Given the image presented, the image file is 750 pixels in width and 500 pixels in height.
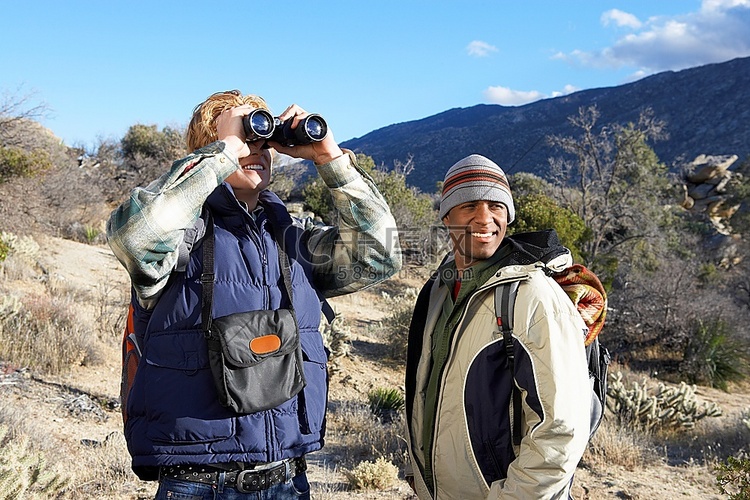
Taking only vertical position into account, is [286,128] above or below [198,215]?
above

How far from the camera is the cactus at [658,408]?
19.9 feet

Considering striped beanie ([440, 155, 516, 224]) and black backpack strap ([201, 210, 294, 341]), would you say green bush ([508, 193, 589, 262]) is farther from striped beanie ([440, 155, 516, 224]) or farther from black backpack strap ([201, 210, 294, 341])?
black backpack strap ([201, 210, 294, 341])

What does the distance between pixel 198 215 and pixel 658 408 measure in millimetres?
6117

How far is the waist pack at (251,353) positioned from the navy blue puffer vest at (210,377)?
27 mm

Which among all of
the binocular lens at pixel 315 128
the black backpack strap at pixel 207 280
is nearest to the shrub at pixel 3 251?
the black backpack strap at pixel 207 280

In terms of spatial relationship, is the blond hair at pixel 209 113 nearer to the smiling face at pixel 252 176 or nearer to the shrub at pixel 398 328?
the smiling face at pixel 252 176

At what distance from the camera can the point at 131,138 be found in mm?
22344

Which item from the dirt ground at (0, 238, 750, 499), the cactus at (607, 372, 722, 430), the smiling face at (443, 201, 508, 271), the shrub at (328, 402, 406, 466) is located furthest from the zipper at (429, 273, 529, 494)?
the cactus at (607, 372, 722, 430)

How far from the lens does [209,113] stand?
68.6 inches

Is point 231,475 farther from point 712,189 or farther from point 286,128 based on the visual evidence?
point 712,189

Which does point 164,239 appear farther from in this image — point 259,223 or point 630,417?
point 630,417

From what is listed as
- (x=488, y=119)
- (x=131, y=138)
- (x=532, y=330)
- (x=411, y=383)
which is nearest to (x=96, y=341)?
(x=411, y=383)

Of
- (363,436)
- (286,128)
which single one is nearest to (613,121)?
(363,436)

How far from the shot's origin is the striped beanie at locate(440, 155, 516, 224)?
1.96 m
